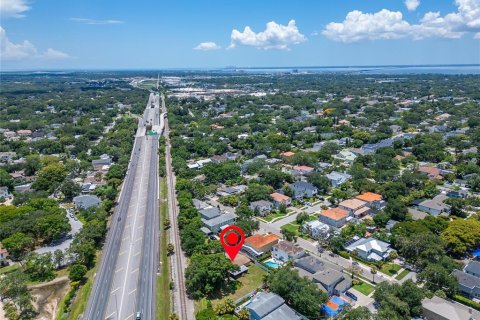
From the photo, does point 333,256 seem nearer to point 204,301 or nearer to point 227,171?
point 204,301

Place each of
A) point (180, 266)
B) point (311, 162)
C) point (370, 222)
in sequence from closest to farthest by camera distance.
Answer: point (180, 266) → point (370, 222) → point (311, 162)

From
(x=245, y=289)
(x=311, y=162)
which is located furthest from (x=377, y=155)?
(x=245, y=289)

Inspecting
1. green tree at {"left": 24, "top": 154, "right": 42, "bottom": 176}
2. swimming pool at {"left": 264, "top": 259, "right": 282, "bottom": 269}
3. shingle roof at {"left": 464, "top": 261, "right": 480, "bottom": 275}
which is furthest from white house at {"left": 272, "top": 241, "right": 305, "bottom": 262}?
green tree at {"left": 24, "top": 154, "right": 42, "bottom": 176}

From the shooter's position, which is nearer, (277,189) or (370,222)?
(370,222)

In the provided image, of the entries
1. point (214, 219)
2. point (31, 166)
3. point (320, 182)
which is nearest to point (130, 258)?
point (214, 219)

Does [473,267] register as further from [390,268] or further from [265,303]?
[265,303]

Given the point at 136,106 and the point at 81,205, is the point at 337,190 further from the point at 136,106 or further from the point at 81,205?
the point at 136,106

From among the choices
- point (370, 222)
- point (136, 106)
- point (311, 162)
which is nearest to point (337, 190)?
point (370, 222)

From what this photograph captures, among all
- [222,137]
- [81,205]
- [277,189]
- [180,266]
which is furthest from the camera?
[222,137]
